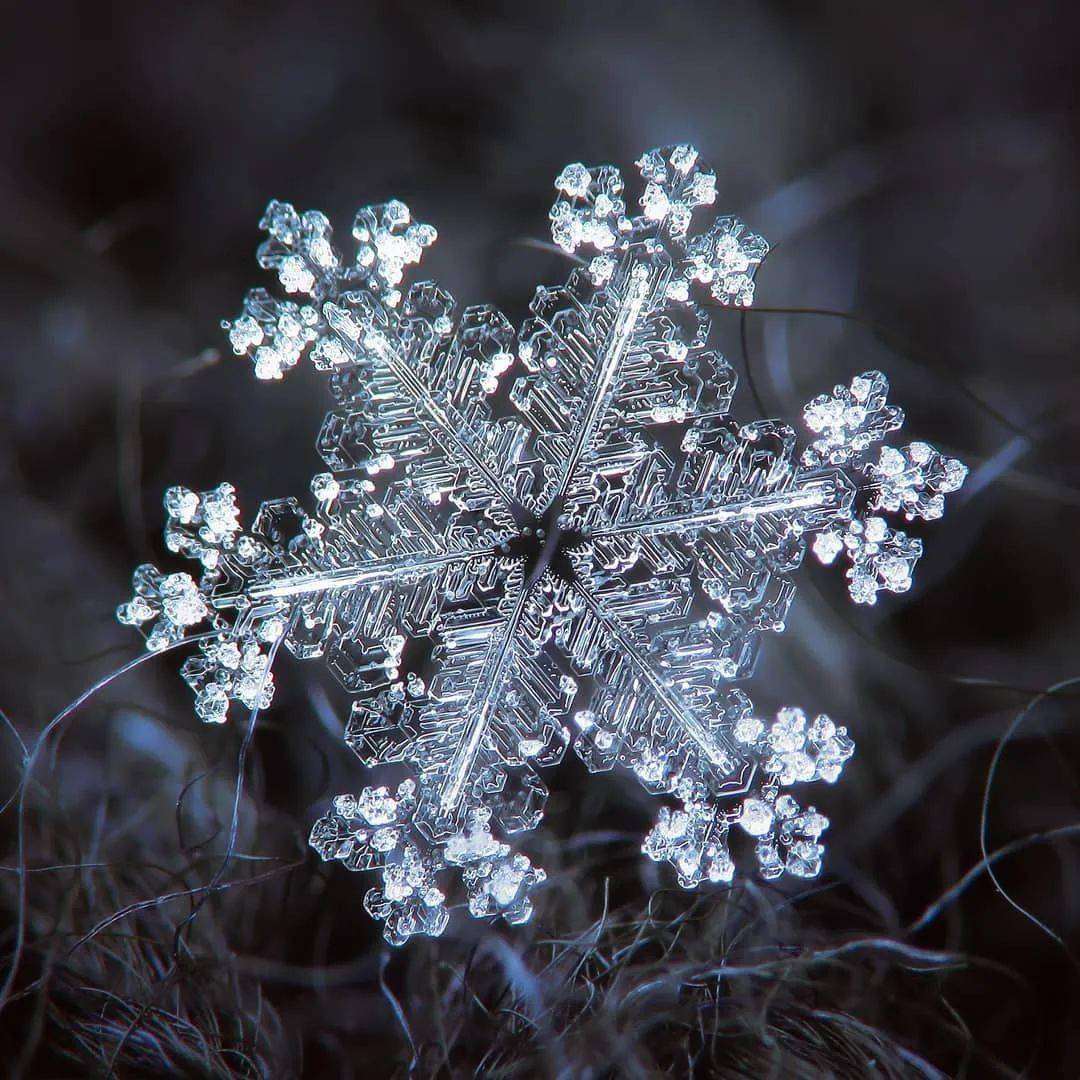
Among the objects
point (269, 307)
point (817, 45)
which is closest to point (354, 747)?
point (269, 307)

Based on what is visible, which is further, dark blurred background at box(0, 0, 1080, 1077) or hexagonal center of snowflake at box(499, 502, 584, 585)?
dark blurred background at box(0, 0, 1080, 1077)

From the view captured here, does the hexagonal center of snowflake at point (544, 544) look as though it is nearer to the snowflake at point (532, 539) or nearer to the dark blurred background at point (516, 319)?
the snowflake at point (532, 539)

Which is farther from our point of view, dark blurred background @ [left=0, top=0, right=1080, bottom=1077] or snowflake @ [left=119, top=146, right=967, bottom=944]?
dark blurred background @ [left=0, top=0, right=1080, bottom=1077]

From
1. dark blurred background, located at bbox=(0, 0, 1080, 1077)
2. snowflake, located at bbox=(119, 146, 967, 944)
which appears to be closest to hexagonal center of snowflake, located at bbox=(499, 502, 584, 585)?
snowflake, located at bbox=(119, 146, 967, 944)

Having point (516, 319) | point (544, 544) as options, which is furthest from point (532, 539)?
point (516, 319)

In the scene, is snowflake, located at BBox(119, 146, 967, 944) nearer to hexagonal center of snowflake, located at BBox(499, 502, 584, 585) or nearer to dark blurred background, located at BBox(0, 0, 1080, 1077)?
hexagonal center of snowflake, located at BBox(499, 502, 584, 585)

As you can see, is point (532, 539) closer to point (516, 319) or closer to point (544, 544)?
point (544, 544)
